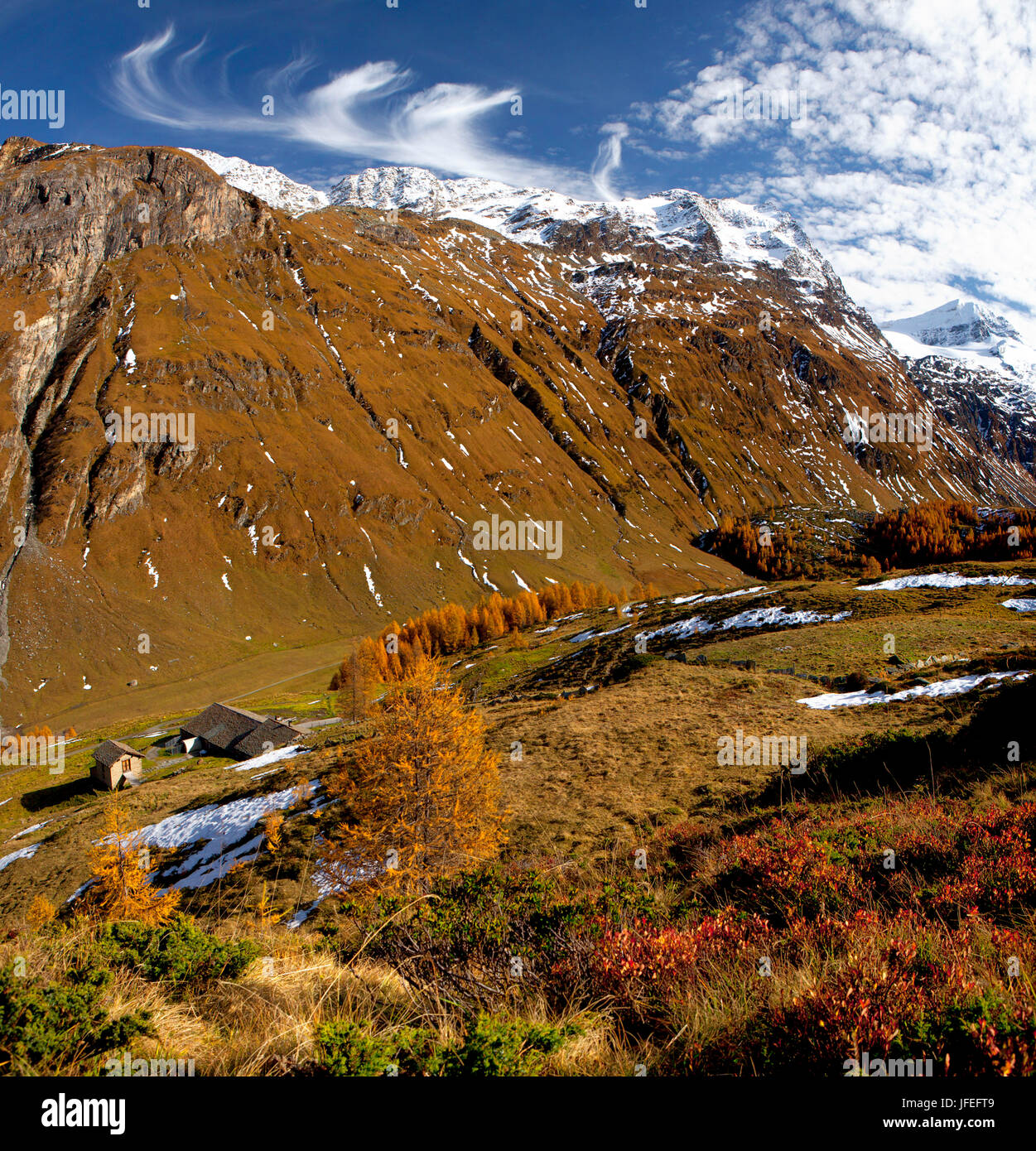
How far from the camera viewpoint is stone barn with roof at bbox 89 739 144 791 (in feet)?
206

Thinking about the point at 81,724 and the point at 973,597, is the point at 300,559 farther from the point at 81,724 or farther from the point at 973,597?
the point at 973,597

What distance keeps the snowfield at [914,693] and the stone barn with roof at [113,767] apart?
7065 centimetres

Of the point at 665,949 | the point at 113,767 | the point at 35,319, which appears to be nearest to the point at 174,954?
the point at 665,949

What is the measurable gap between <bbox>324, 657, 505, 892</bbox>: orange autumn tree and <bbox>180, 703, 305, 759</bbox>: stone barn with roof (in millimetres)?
50379

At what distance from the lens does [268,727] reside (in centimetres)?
6769

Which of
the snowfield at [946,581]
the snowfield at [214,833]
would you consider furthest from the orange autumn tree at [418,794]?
the snowfield at [946,581]

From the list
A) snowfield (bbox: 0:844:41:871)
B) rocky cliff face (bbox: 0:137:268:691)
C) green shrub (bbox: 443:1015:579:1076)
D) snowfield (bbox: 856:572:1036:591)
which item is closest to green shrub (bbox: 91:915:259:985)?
green shrub (bbox: 443:1015:579:1076)

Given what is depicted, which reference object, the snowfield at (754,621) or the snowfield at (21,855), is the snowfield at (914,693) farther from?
the snowfield at (21,855)

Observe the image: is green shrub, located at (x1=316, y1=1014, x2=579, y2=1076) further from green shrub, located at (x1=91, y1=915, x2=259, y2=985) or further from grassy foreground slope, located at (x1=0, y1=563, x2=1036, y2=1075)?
green shrub, located at (x1=91, y1=915, x2=259, y2=985)

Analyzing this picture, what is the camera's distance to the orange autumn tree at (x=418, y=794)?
15055 millimetres

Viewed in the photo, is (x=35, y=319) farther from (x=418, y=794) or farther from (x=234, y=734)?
(x=418, y=794)

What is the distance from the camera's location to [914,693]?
22359mm
